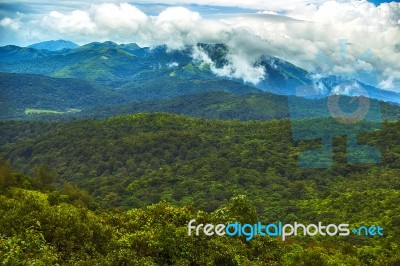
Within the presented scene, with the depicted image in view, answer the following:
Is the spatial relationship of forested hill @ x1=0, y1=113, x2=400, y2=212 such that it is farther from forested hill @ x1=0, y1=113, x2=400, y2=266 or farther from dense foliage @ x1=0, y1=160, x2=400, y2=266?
dense foliage @ x1=0, y1=160, x2=400, y2=266

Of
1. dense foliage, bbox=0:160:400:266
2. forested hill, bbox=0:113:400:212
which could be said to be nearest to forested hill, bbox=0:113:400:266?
dense foliage, bbox=0:160:400:266

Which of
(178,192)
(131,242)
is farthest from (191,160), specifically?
(131,242)

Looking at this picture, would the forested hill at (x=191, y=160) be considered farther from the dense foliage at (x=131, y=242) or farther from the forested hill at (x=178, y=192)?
the dense foliage at (x=131, y=242)

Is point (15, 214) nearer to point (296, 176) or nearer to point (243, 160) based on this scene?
point (296, 176)

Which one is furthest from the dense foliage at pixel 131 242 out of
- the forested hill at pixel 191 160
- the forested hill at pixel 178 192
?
the forested hill at pixel 191 160

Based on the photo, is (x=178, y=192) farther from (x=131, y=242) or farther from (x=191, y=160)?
(x=131, y=242)

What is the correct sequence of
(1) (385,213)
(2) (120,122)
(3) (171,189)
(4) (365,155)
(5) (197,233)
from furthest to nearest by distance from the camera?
(2) (120,122), (4) (365,155), (3) (171,189), (1) (385,213), (5) (197,233)

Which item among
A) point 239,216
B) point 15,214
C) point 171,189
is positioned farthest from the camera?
point 171,189

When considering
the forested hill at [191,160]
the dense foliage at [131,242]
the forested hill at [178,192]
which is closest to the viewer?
the dense foliage at [131,242]

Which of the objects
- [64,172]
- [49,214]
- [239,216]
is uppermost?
[49,214]

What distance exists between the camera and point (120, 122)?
162125mm

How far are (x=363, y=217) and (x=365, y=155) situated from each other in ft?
180

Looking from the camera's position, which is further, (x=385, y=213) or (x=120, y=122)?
(x=120, y=122)

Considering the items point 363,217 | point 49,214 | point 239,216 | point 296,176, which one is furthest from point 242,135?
point 49,214
